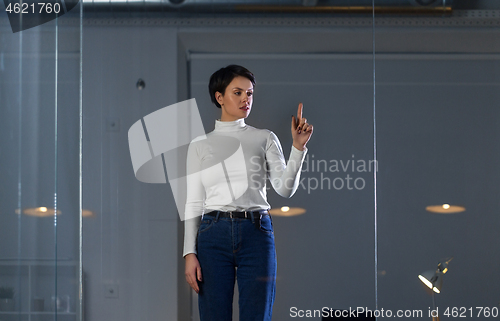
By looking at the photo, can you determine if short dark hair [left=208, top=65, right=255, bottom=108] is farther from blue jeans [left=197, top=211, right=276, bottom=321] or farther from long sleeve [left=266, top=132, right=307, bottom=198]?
blue jeans [left=197, top=211, right=276, bottom=321]

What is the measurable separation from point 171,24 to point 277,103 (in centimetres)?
62

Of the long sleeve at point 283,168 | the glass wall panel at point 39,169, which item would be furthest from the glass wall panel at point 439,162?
the glass wall panel at point 39,169

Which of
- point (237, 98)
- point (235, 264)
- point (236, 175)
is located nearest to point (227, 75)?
point (237, 98)

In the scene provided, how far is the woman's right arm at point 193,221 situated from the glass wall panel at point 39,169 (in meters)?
0.53

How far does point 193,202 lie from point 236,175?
6.5 inches

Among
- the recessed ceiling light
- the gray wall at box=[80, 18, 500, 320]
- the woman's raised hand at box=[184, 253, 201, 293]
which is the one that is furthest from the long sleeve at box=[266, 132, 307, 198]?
the recessed ceiling light

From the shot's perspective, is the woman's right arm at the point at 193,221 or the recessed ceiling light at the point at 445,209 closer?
the woman's right arm at the point at 193,221

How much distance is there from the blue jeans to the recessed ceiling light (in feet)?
3.24

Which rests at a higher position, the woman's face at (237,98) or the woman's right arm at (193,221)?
the woman's face at (237,98)

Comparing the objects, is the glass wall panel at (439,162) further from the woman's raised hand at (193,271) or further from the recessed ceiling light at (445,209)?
the woman's raised hand at (193,271)

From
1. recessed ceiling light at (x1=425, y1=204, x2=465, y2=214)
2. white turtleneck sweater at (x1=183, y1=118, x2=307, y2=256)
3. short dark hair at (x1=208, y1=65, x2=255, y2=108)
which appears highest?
short dark hair at (x1=208, y1=65, x2=255, y2=108)

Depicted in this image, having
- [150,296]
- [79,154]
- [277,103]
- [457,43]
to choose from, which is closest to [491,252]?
[457,43]

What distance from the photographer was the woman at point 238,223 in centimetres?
165

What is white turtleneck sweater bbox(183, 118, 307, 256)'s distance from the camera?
1.69 meters
